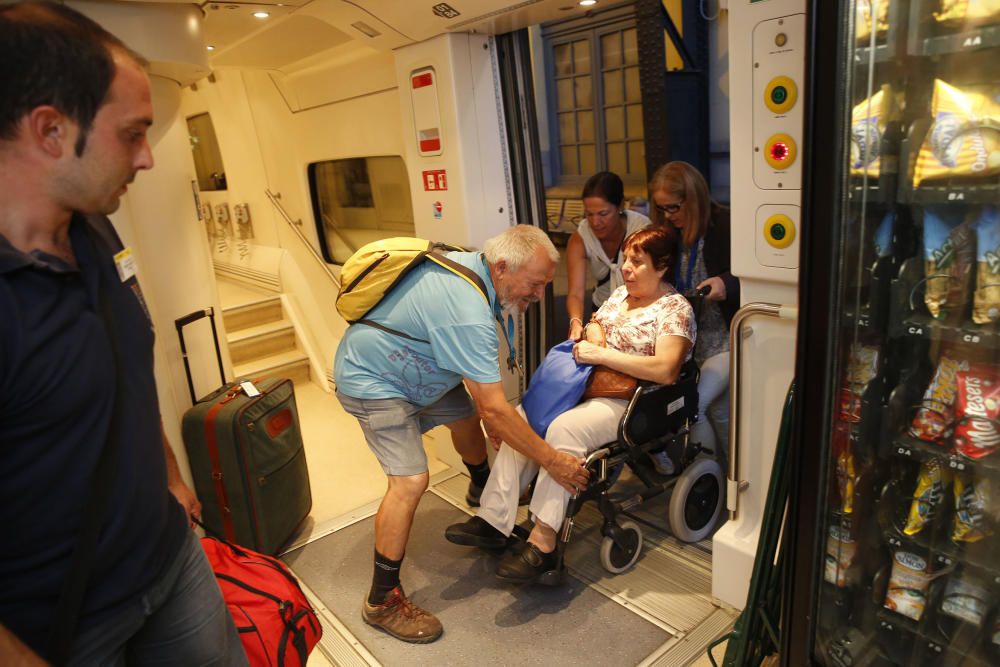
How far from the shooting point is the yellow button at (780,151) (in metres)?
2.18

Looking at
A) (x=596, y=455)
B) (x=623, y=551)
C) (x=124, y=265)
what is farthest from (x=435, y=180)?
(x=124, y=265)

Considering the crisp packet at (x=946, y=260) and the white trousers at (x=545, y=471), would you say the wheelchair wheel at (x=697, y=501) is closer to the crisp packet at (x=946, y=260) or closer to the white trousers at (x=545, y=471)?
the white trousers at (x=545, y=471)

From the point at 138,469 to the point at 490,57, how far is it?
9.11 ft

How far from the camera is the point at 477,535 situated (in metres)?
3.19

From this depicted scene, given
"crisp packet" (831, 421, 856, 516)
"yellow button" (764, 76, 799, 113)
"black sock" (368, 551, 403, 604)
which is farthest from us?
"black sock" (368, 551, 403, 604)

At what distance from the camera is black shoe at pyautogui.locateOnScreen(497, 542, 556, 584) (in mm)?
2879

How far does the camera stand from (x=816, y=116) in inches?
61.6

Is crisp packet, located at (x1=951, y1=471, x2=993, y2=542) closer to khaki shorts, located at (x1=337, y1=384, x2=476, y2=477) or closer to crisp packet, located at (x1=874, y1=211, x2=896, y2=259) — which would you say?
crisp packet, located at (x1=874, y1=211, x2=896, y2=259)

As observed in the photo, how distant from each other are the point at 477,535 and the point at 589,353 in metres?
0.99

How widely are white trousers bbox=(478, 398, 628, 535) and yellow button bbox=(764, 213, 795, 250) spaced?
38.7 inches

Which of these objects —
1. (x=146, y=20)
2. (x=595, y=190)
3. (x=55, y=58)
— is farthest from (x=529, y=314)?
(x=55, y=58)

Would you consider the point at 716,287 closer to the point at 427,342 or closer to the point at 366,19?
the point at 427,342

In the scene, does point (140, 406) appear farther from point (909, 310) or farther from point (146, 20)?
point (146, 20)

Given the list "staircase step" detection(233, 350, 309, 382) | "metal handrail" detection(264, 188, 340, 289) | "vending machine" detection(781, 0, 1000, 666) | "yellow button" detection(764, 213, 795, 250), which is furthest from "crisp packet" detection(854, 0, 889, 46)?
"staircase step" detection(233, 350, 309, 382)
